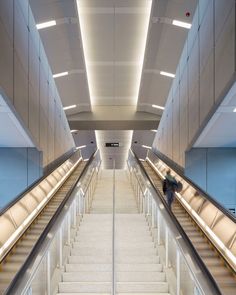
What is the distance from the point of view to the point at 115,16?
41.6ft

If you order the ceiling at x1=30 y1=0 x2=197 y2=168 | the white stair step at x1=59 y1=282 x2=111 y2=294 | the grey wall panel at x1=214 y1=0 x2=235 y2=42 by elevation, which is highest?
the ceiling at x1=30 y1=0 x2=197 y2=168

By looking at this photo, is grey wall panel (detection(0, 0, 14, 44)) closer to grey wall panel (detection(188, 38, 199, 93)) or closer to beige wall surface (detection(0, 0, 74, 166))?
beige wall surface (detection(0, 0, 74, 166))

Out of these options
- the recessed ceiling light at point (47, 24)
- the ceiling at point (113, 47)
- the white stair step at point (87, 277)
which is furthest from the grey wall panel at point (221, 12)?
the recessed ceiling light at point (47, 24)

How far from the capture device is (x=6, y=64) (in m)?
7.32

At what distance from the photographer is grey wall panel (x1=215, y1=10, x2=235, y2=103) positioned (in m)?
6.31

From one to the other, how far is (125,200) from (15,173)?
2.95 metres

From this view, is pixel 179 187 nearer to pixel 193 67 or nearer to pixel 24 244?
pixel 193 67

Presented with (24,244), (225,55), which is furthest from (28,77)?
(225,55)

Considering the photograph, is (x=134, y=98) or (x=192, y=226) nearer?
(x=192, y=226)

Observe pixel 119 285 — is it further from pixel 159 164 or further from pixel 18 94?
pixel 159 164

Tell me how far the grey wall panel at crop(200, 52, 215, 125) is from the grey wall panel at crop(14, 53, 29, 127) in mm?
3761

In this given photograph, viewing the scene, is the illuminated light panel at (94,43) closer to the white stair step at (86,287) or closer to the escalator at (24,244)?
the escalator at (24,244)

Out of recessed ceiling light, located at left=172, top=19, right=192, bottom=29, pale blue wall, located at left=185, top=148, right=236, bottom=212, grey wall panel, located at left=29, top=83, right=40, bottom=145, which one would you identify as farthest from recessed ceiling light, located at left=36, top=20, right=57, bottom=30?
pale blue wall, located at left=185, top=148, right=236, bottom=212

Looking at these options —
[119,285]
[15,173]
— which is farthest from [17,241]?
[15,173]
